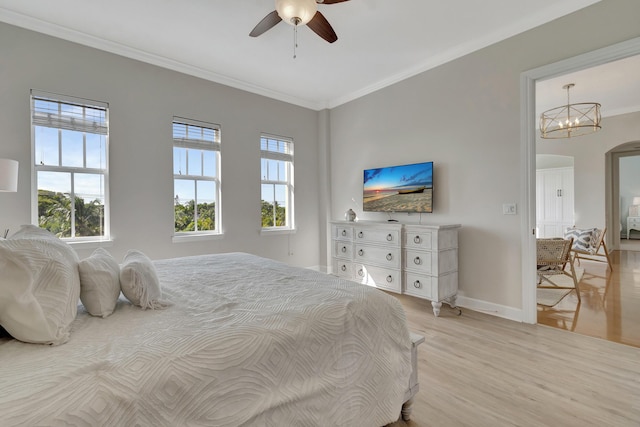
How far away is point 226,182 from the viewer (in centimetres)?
415

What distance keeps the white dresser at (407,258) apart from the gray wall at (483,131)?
12.5 inches

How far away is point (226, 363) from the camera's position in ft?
3.40

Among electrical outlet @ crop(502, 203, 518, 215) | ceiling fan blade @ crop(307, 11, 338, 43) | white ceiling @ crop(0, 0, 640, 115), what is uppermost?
white ceiling @ crop(0, 0, 640, 115)

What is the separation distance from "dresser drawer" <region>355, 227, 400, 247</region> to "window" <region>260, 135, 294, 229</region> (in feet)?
4.59

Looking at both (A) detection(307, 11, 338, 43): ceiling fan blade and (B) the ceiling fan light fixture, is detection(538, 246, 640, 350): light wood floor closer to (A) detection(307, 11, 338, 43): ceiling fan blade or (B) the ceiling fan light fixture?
(A) detection(307, 11, 338, 43): ceiling fan blade

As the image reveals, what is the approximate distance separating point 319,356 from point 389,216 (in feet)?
10.6

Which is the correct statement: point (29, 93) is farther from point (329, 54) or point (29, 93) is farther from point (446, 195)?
point (446, 195)

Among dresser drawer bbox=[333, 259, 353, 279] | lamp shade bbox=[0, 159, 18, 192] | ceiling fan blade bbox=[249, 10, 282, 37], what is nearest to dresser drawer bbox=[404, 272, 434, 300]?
dresser drawer bbox=[333, 259, 353, 279]

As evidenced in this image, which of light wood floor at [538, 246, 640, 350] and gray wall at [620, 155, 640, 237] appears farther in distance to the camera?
gray wall at [620, 155, 640, 237]

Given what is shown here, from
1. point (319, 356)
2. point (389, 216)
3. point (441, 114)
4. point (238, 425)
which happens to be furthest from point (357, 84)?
point (238, 425)

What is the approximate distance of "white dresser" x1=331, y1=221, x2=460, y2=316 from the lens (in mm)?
3195

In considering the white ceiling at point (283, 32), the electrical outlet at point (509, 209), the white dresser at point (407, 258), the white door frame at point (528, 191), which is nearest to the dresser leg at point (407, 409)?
the white dresser at point (407, 258)

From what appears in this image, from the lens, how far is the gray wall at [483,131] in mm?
2719

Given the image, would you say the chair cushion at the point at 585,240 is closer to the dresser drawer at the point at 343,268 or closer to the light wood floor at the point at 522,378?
the light wood floor at the point at 522,378
